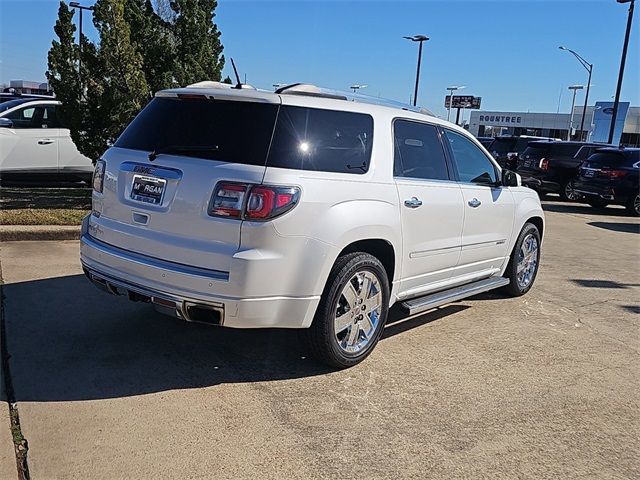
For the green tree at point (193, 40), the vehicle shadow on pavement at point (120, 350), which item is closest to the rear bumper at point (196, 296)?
the vehicle shadow on pavement at point (120, 350)

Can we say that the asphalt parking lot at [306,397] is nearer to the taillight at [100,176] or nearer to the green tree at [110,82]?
the taillight at [100,176]

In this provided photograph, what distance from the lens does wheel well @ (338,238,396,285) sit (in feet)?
14.4

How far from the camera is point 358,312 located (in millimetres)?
4484

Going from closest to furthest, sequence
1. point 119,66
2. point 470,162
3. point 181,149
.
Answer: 1. point 181,149
2. point 470,162
3. point 119,66

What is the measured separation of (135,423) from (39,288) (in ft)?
9.31

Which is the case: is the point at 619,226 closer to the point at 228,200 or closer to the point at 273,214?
the point at 273,214

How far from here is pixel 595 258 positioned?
32.0 feet

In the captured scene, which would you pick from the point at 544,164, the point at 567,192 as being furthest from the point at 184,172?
the point at 567,192

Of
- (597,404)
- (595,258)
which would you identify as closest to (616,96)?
(595,258)

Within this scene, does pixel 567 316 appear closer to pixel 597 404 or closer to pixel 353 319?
pixel 597 404

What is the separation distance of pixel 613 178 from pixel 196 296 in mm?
15015

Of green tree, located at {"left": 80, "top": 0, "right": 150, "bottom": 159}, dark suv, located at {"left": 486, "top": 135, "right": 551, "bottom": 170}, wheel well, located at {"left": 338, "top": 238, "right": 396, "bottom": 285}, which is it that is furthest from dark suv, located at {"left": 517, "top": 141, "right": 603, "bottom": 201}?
wheel well, located at {"left": 338, "top": 238, "right": 396, "bottom": 285}

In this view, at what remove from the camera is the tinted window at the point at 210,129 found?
3.94 metres

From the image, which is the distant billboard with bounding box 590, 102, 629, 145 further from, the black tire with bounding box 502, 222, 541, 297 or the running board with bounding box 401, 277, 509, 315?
the running board with bounding box 401, 277, 509, 315
